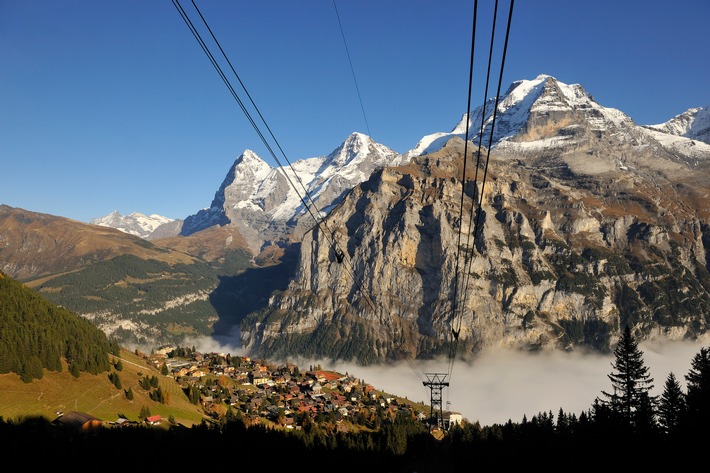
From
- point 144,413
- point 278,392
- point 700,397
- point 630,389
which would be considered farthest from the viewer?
point 278,392

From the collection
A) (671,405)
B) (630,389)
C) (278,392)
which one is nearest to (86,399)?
(278,392)

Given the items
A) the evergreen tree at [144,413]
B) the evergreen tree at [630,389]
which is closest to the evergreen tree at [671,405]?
the evergreen tree at [630,389]

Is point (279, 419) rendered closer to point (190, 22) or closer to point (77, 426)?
point (77, 426)

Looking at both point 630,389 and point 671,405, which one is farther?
point 630,389

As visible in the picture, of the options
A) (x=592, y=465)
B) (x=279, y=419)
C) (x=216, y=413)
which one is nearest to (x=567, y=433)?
(x=592, y=465)

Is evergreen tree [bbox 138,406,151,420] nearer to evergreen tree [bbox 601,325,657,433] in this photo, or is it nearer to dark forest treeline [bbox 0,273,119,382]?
dark forest treeline [bbox 0,273,119,382]

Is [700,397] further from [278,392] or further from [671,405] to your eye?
[278,392]
